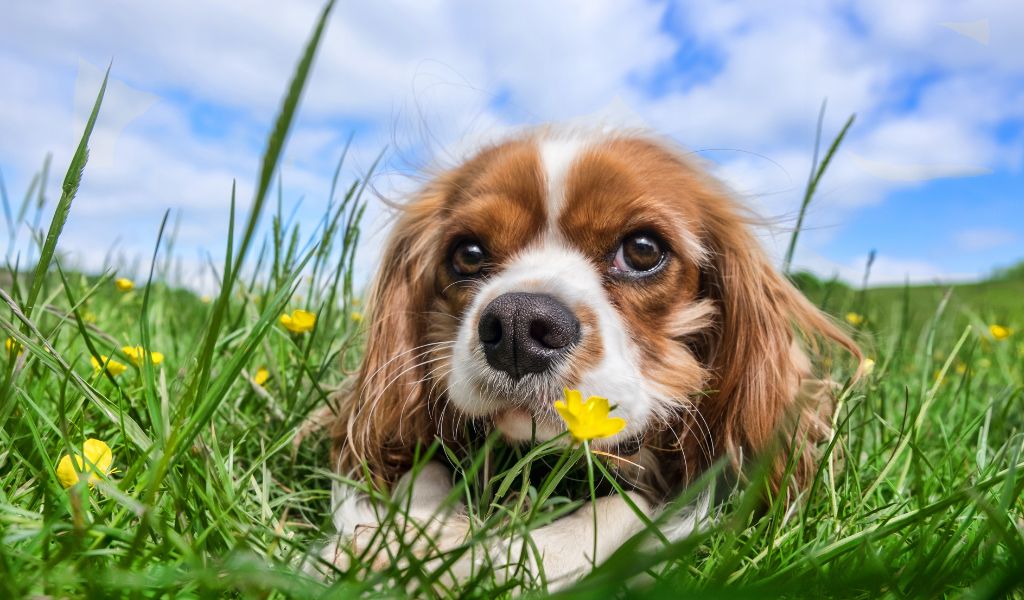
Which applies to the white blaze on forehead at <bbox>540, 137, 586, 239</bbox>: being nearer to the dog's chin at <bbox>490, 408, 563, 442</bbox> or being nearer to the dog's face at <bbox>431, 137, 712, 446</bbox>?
the dog's face at <bbox>431, 137, 712, 446</bbox>

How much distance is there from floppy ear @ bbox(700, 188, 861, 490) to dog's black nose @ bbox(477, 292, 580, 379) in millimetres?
526

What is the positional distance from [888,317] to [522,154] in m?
3.45

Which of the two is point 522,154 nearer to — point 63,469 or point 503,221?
point 503,221

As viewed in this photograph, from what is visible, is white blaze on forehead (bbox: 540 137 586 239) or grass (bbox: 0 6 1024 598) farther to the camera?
white blaze on forehead (bbox: 540 137 586 239)

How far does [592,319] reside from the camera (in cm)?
151

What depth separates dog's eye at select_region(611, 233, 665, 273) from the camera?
1.74 metres

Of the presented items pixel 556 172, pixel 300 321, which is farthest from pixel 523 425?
pixel 300 321

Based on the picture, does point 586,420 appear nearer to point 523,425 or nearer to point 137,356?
point 523,425

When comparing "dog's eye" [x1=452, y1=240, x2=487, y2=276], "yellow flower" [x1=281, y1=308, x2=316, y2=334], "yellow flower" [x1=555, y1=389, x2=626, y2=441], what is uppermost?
"dog's eye" [x1=452, y1=240, x2=487, y2=276]

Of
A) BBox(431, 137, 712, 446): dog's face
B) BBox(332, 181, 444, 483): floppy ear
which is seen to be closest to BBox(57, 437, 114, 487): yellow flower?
BBox(332, 181, 444, 483): floppy ear

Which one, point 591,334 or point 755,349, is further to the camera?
point 755,349

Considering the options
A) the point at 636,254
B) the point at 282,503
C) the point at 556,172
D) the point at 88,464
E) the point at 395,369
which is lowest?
the point at 282,503

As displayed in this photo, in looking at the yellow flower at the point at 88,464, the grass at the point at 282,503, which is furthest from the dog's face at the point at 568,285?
the yellow flower at the point at 88,464

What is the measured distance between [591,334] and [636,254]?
334 mm
